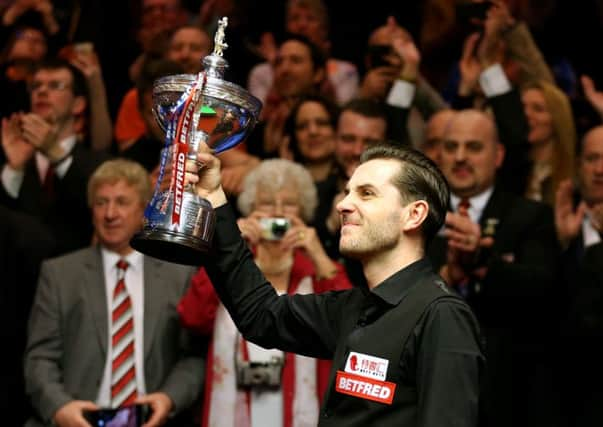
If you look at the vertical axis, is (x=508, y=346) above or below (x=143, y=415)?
above

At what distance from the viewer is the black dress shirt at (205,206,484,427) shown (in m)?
3.14

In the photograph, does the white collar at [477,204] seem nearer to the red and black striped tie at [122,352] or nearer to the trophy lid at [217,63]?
the red and black striped tie at [122,352]

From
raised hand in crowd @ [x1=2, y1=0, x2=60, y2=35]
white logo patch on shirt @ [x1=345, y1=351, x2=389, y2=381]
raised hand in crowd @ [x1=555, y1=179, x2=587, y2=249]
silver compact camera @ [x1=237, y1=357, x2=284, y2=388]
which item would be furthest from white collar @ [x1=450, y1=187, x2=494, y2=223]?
raised hand in crowd @ [x1=2, y1=0, x2=60, y2=35]

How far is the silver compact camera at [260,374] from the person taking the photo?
16.2 ft

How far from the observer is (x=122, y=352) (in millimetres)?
5184

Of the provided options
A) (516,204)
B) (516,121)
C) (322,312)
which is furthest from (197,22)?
(322,312)

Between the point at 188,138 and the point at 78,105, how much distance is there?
3.33m

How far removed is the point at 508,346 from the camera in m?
5.21

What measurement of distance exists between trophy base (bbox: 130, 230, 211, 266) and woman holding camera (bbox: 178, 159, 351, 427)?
1555 millimetres

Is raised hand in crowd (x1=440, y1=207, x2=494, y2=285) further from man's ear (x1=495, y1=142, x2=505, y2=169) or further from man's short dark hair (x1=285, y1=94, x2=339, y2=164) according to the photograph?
man's short dark hair (x1=285, y1=94, x2=339, y2=164)

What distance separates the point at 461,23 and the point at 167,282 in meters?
3.00

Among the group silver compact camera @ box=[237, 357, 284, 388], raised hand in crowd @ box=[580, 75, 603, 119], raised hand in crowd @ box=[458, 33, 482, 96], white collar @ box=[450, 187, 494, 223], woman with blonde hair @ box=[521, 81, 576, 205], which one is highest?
raised hand in crowd @ box=[458, 33, 482, 96]

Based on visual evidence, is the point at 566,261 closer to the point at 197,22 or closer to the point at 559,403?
the point at 559,403

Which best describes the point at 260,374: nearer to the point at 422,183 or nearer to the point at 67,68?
the point at 422,183
